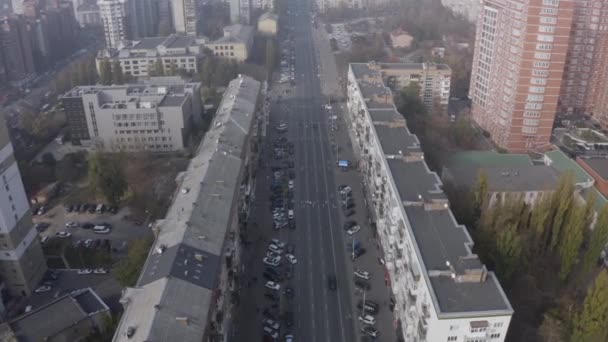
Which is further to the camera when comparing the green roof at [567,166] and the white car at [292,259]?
the green roof at [567,166]

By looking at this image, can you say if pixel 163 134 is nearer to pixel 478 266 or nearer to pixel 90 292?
pixel 90 292

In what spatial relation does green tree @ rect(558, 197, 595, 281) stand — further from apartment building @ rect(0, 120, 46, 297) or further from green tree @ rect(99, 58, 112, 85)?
green tree @ rect(99, 58, 112, 85)

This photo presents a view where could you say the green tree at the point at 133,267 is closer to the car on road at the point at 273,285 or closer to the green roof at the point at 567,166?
the car on road at the point at 273,285

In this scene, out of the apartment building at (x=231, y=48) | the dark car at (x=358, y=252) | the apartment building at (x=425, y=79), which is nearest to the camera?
the dark car at (x=358, y=252)

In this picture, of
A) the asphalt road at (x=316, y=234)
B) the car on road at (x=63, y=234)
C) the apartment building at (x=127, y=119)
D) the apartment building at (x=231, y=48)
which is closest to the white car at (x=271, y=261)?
the asphalt road at (x=316, y=234)

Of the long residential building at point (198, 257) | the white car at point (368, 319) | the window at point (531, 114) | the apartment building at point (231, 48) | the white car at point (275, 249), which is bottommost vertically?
the white car at point (368, 319)

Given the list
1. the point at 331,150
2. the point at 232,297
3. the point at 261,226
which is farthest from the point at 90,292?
the point at 331,150

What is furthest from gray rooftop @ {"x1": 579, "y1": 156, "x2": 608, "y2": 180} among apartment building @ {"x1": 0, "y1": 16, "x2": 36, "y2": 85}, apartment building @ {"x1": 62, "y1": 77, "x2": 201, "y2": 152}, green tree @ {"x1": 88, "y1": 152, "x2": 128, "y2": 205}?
apartment building @ {"x1": 0, "y1": 16, "x2": 36, "y2": 85}
